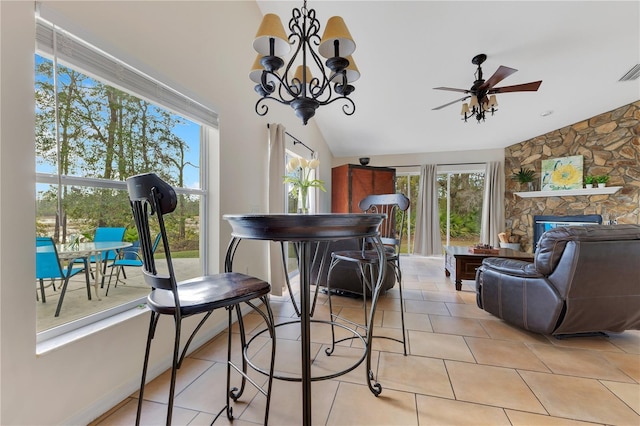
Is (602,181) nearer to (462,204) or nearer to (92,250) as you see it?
(462,204)

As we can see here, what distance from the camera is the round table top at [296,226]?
100cm

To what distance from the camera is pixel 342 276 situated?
9.85 ft

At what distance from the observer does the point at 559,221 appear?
4926 mm

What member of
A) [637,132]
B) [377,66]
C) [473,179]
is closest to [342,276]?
[377,66]

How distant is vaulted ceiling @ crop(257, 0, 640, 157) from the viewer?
2.65m

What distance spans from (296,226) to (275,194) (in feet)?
7.16

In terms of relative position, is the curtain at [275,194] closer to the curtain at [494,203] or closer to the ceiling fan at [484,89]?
the ceiling fan at [484,89]

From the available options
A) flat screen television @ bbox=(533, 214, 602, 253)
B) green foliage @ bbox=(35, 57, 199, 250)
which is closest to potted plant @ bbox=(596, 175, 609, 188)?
flat screen television @ bbox=(533, 214, 602, 253)

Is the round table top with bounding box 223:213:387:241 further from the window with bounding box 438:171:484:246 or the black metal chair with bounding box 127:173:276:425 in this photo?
the window with bounding box 438:171:484:246

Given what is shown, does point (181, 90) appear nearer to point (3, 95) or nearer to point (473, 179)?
point (3, 95)

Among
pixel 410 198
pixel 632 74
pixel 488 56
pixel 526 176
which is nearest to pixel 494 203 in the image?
pixel 526 176

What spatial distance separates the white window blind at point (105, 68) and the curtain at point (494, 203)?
18.7 feet

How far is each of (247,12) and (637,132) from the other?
19.2 feet

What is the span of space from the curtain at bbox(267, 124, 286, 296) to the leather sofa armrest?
209cm
